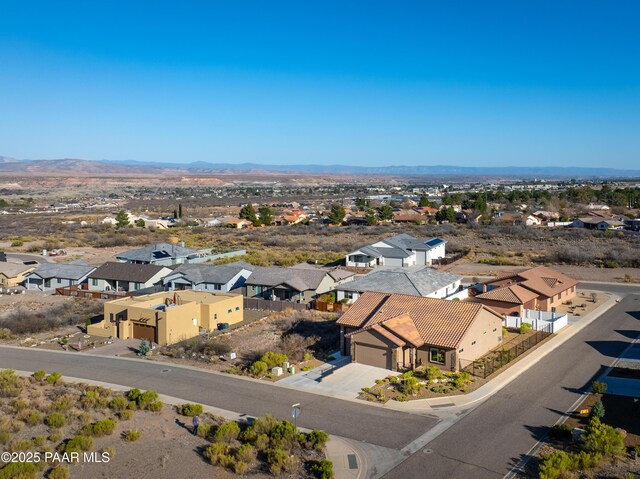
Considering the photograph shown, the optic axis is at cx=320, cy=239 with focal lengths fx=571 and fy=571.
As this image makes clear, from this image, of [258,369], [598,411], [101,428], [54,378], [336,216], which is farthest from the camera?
[336,216]

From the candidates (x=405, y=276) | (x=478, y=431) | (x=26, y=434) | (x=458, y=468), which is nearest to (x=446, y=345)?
(x=478, y=431)

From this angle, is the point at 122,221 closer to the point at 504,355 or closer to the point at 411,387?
the point at 504,355

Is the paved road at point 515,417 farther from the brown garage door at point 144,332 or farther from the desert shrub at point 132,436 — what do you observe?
the brown garage door at point 144,332

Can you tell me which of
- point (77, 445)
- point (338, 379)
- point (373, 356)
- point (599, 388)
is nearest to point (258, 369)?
point (338, 379)

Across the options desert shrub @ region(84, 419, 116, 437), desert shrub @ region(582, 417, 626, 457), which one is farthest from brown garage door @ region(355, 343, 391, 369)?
desert shrub @ region(84, 419, 116, 437)

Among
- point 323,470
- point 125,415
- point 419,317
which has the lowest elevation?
point 125,415

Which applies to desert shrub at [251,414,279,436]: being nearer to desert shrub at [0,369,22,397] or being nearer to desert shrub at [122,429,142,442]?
desert shrub at [122,429,142,442]

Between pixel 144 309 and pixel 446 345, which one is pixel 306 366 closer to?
pixel 446 345
